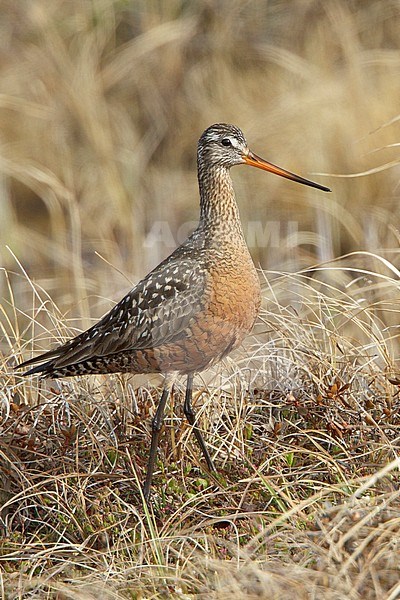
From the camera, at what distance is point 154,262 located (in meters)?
8.15

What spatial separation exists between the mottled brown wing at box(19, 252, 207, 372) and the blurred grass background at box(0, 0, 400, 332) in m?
2.38

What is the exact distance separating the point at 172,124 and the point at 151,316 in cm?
519

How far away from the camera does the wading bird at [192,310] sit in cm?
473

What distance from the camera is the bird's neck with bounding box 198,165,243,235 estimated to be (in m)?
4.99

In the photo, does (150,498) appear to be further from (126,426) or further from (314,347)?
(314,347)

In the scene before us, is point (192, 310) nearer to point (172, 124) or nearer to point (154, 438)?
point (154, 438)

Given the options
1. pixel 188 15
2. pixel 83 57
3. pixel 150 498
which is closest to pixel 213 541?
pixel 150 498

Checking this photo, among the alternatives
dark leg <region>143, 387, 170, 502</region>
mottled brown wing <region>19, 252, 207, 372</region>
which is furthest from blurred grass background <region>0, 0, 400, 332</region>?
dark leg <region>143, 387, 170, 502</region>

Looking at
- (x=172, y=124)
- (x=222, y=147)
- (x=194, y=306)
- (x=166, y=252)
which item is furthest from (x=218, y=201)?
(x=172, y=124)

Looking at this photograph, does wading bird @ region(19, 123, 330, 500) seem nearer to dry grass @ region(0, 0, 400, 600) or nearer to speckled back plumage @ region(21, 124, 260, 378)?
speckled back plumage @ region(21, 124, 260, 378)

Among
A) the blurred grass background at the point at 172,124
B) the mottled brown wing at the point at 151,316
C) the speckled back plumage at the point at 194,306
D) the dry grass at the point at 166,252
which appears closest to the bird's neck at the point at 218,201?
the speckled back plumage at the point at 194,306

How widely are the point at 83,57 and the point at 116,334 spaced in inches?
224

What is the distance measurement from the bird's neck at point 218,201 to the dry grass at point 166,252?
1.87 feet

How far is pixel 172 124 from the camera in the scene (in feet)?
32.3
